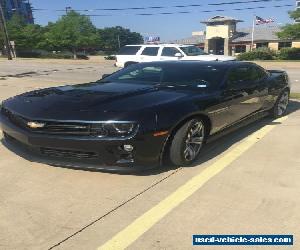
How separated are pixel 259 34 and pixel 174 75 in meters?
57.9

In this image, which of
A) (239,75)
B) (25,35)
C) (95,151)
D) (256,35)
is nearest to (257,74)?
(239,75)

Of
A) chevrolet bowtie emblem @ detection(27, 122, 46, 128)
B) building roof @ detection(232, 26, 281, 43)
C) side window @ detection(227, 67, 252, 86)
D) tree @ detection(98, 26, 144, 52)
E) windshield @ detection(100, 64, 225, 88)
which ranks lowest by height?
tree @ detection(98, 26, 144, 52)

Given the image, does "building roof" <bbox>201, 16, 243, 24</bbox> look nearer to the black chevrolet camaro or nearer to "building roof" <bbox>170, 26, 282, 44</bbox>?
"building roof" <bbox>170, 26, 282, 44</bbox>

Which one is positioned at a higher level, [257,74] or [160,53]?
[257,74]

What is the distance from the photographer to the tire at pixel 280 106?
7383 mm

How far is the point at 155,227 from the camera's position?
3.32m

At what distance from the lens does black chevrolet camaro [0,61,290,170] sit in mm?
4055

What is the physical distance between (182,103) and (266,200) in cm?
147

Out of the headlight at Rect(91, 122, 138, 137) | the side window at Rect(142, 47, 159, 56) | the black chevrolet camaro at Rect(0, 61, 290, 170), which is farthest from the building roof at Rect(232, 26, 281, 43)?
the headlight at Rect(91, 122, 138, 137)

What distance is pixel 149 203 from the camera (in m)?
3.77

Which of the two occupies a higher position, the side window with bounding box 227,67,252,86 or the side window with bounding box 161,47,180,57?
the side window with bounding box 227,67,252,86

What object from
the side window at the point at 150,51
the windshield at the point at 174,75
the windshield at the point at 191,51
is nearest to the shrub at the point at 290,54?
the windshield at the point at 191,51

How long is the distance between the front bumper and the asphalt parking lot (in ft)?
0.72

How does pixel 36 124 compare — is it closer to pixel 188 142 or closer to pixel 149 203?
pixel 149 203
